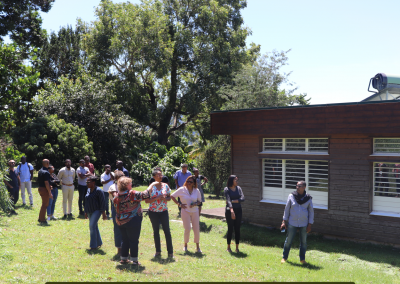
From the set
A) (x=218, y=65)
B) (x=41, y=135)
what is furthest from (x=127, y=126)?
(x=218, y=65)

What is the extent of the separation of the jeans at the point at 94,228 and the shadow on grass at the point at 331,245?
4.87m

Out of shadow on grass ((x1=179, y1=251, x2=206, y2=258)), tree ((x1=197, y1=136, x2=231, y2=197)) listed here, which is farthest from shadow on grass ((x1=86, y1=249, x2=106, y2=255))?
tree ((x1=197, y1=136, x2=231, y2=197))

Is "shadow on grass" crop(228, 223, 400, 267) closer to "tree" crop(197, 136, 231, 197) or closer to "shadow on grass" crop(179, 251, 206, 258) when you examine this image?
"shadow on grass" crop(179, 251, 206, 258)

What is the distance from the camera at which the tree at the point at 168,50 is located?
2928 cm

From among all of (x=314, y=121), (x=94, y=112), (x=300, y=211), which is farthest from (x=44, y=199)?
(x=94, y=112)

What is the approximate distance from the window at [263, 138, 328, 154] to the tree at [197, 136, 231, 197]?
33.1 ft

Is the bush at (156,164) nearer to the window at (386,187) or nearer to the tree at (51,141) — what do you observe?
the tree at (51,141)

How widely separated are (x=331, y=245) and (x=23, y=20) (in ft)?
84.6

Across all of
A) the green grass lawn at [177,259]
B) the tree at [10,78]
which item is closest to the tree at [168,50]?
the tree at [10,78]

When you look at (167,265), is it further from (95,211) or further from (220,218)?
(220,218)

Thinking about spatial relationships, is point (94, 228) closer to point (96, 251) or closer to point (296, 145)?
point (96, 251)

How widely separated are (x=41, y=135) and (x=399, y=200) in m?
19.1

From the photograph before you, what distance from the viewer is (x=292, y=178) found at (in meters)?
12.1

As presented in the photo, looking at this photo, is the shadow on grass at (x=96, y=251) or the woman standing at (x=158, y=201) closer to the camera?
the woman standing at (x=158, y=201)
